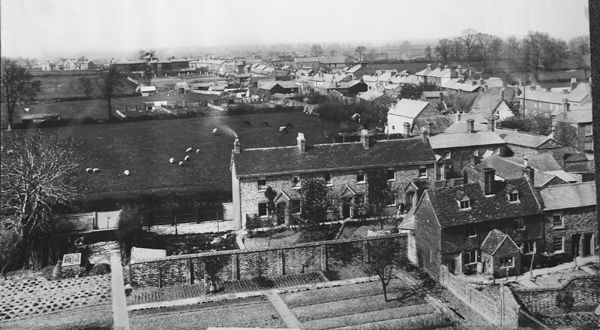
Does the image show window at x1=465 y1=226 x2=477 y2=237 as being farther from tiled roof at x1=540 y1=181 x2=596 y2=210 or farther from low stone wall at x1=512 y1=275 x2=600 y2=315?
low stone wall at x1=512 y1=275 x2=600 y2=315

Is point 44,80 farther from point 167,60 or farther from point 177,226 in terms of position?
point 177,226

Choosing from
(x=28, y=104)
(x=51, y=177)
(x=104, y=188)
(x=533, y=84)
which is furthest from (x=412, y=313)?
(x=533, y=84)

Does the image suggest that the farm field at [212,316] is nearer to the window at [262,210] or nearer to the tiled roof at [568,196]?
the window at [262,210]

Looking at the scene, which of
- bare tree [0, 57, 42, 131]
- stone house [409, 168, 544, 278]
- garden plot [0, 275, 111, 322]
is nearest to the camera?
garden plot [0, 275, 111, 322]

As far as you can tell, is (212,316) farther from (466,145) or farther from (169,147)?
(169,147)

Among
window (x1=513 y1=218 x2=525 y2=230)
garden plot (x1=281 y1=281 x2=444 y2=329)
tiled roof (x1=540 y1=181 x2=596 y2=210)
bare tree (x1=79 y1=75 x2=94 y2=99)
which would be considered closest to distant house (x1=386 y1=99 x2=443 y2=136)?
tiled roof (x1=540 y1=181 x2=596 y2=210)

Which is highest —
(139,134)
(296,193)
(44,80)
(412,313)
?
(44,80)
